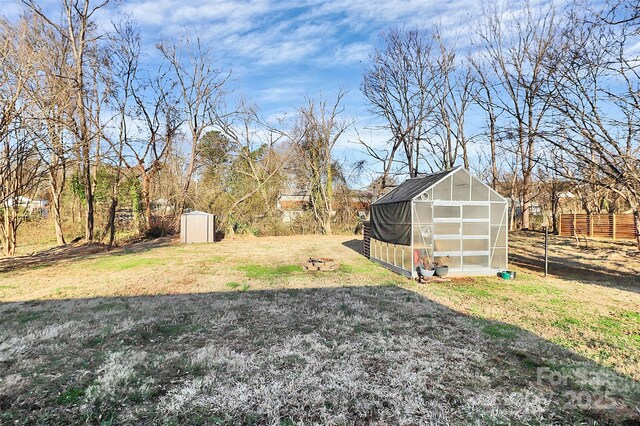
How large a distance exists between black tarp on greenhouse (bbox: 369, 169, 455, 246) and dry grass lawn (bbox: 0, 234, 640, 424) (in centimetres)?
179

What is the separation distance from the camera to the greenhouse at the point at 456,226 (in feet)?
30.5

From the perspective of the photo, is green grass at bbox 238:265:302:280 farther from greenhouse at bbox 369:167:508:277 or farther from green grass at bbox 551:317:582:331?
green grass at bbox 551:317:582:331

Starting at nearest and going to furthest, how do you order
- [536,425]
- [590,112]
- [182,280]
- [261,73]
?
[536,425] < [590,112] < [182,280] < [261,73]

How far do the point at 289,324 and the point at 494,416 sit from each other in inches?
124

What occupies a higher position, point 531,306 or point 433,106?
point 433,106

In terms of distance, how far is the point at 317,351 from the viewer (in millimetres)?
4262

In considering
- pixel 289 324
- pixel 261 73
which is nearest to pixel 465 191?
pixel 289 324

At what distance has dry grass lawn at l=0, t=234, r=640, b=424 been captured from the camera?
9.80ft

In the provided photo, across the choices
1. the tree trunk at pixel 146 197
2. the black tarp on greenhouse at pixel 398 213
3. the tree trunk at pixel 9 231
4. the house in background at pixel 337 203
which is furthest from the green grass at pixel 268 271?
the house in background at pixel 337 203

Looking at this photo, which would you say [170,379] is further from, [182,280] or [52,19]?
[52,19]

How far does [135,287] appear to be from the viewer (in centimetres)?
791

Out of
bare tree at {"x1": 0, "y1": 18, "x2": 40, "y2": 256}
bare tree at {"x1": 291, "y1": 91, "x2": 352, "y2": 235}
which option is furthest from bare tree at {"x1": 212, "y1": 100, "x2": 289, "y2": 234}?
bare tree at {"x1": 0, "y1": 18, "x2": 40, "y2": 256}

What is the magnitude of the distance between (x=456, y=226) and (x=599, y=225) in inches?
595

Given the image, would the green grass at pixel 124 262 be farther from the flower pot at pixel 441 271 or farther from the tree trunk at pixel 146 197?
the flower pot at pixel 441 271
